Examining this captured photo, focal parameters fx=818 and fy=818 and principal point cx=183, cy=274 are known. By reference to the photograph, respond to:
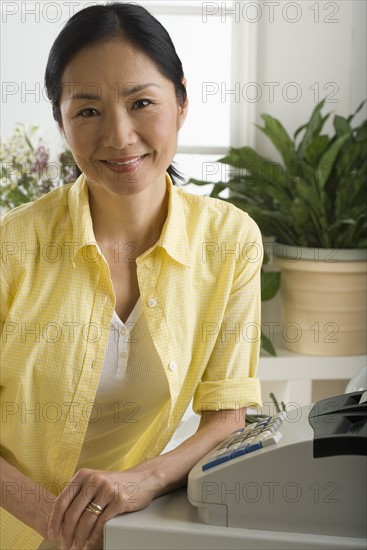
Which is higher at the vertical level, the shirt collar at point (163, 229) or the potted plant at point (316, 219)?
the shirt collar at point (163, 229)

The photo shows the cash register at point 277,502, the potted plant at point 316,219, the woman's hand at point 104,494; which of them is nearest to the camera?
the cash register at point 277,502

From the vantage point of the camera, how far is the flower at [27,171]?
273 centimetres

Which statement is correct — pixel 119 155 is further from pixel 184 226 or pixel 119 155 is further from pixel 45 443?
pixel 45 443

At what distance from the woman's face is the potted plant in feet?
4.05

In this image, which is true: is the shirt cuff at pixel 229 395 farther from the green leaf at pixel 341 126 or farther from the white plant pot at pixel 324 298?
the green leaf at pixel 341 126

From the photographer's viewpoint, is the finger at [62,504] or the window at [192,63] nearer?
the finger at [62,504]

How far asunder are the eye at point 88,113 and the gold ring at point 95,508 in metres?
0.62

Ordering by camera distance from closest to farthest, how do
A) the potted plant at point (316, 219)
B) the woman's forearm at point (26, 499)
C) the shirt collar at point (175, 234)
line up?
1. the woman's forearm at point (26, 499)
2. the shirt collar at point (175, 234)
3. the potted plant at point (316, 219)

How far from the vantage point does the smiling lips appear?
1333mm

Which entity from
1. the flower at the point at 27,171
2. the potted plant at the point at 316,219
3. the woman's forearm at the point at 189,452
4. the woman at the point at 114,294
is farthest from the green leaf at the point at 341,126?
the woman's forearm at the point at 189,452

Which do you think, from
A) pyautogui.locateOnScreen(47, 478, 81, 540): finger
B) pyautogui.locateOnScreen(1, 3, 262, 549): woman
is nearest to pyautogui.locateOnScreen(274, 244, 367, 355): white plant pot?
pyautogui.locateOnScreen(1, 3, 262, 549): woman

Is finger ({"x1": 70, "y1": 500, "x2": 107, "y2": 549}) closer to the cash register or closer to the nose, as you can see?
the cash register

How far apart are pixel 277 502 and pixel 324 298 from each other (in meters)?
1.76

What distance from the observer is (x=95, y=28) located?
4.33 feet
